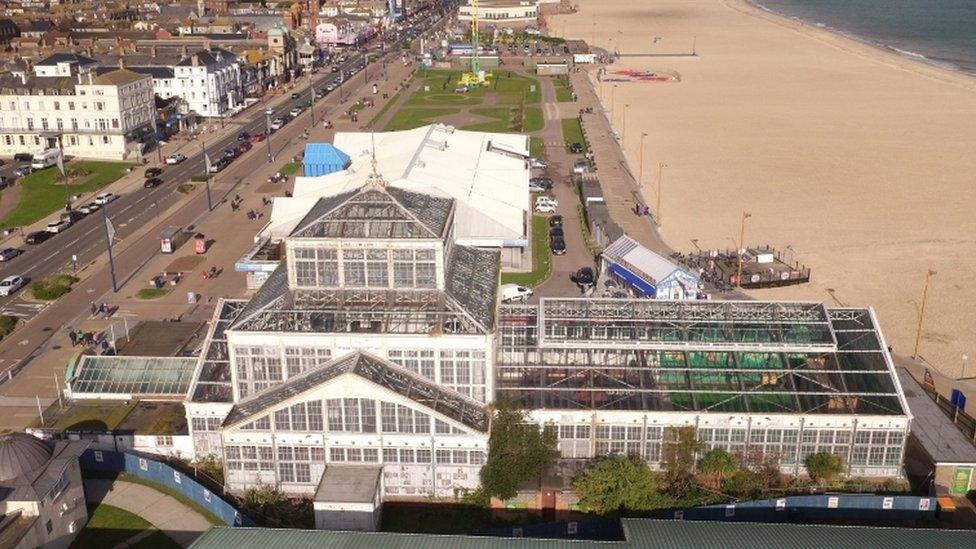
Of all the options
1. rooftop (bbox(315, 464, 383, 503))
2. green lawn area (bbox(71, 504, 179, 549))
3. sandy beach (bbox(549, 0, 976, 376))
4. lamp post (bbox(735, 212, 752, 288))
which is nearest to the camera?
rooftop (bbox(315, 464, 383, 503))

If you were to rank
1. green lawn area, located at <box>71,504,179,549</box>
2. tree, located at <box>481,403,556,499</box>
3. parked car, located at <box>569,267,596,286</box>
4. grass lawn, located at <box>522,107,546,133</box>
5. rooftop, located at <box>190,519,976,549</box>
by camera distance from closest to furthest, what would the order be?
1. rooftop, located at <box>190,519,976,549</box>
2. green lawn area, located at <box>71,504,179,549</box>
3. tree, located at <box>481,403,556,499</box>
4. parked car, located at <box>569,267,596,286</box>
5. grass lawn, located at <box>522,107,546,133</box>

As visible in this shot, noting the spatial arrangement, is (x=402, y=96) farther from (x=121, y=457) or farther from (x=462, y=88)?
(x=121, y=457)

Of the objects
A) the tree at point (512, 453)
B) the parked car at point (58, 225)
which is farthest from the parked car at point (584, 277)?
the parked car at point (58, 225)

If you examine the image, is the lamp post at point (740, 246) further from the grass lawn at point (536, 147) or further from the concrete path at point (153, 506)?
the concrete path at point (153, 506)

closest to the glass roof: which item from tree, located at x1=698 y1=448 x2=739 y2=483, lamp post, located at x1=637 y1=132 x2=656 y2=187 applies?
tree, located at x1=698 y1=448 x2=739 y2=483

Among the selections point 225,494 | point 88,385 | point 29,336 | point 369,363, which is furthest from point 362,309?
point 29,336

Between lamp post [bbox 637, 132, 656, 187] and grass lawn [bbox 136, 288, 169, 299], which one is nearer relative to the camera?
grass lawn [bbox 136, 288, 169, 299]

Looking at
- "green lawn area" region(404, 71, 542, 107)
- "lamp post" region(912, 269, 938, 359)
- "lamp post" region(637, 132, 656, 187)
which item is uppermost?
"green lawn area" region(404, 71, 542, 107)

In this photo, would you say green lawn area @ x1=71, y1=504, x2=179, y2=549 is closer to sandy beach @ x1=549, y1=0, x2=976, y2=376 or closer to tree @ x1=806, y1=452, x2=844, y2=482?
tree @ x1=806, y1=452, x2=844, y2=482
